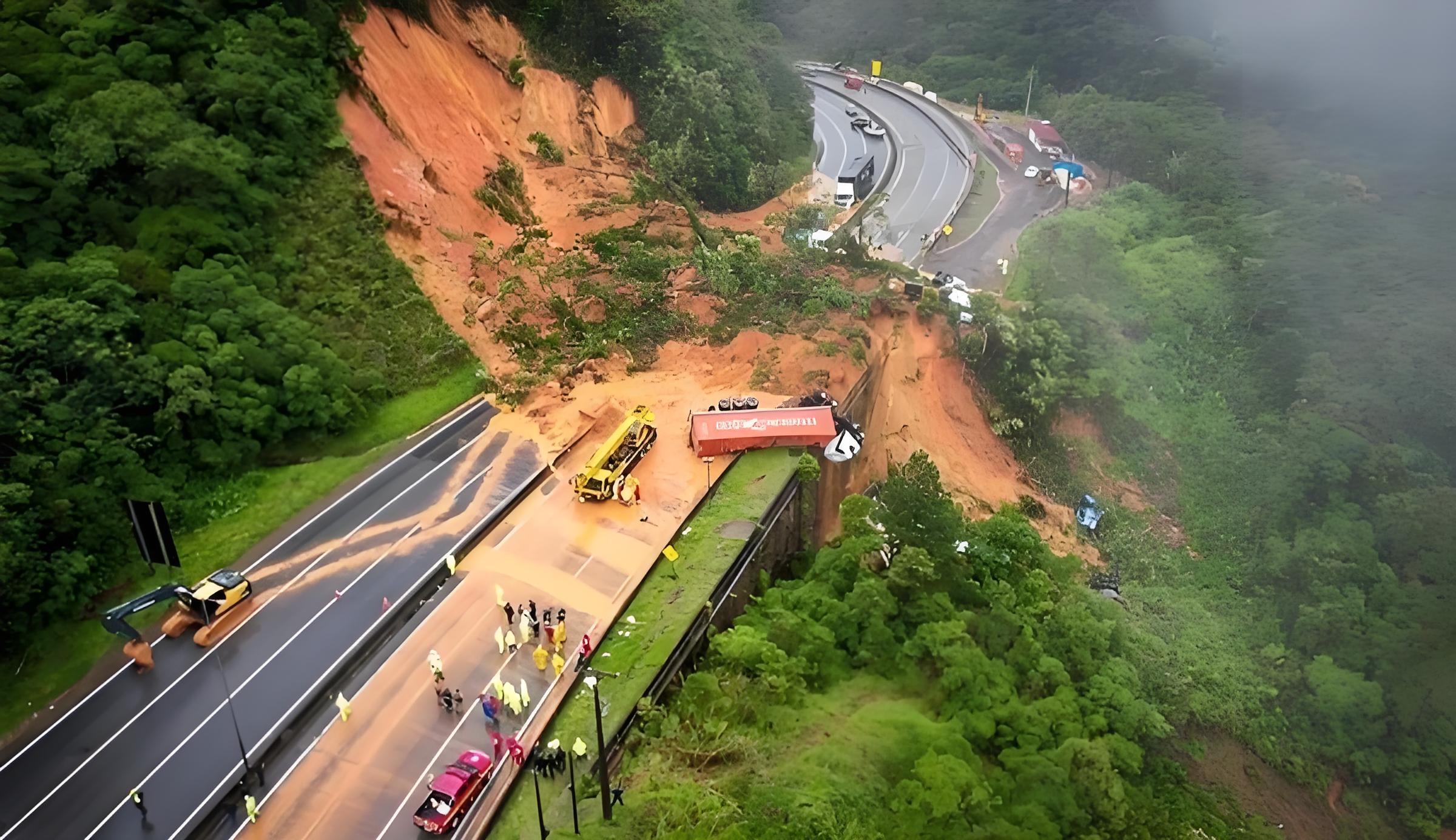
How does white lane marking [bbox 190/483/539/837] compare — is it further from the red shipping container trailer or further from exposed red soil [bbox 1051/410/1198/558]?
exposed red soil [bbox 1051/410/1198/558]

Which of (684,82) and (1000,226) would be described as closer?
(684,82)

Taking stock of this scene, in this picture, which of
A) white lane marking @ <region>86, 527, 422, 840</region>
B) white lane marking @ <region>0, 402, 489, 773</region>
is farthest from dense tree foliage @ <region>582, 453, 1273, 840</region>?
white lane marking @ <region>0, 402, 489, 773</region>

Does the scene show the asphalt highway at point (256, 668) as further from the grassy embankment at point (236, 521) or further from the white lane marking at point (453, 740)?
the white lane marking at point (453, 740)

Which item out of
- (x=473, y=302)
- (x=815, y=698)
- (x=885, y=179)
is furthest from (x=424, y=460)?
(x=885, y=179)

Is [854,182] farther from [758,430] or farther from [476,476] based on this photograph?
[476,476]

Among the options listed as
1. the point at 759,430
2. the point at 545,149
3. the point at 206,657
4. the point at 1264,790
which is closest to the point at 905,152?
the point at 545,149

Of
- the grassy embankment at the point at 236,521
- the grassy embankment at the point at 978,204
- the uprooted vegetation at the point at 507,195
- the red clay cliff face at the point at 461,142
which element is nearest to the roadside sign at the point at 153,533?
the grassy embankment at the point at 236,521

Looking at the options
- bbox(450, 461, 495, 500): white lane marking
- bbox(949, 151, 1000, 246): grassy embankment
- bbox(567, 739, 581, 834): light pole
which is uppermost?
bbox(949, 151, 1000, 246): grassy embankment

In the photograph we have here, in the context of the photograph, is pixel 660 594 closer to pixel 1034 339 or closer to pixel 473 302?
pixel 473 302
